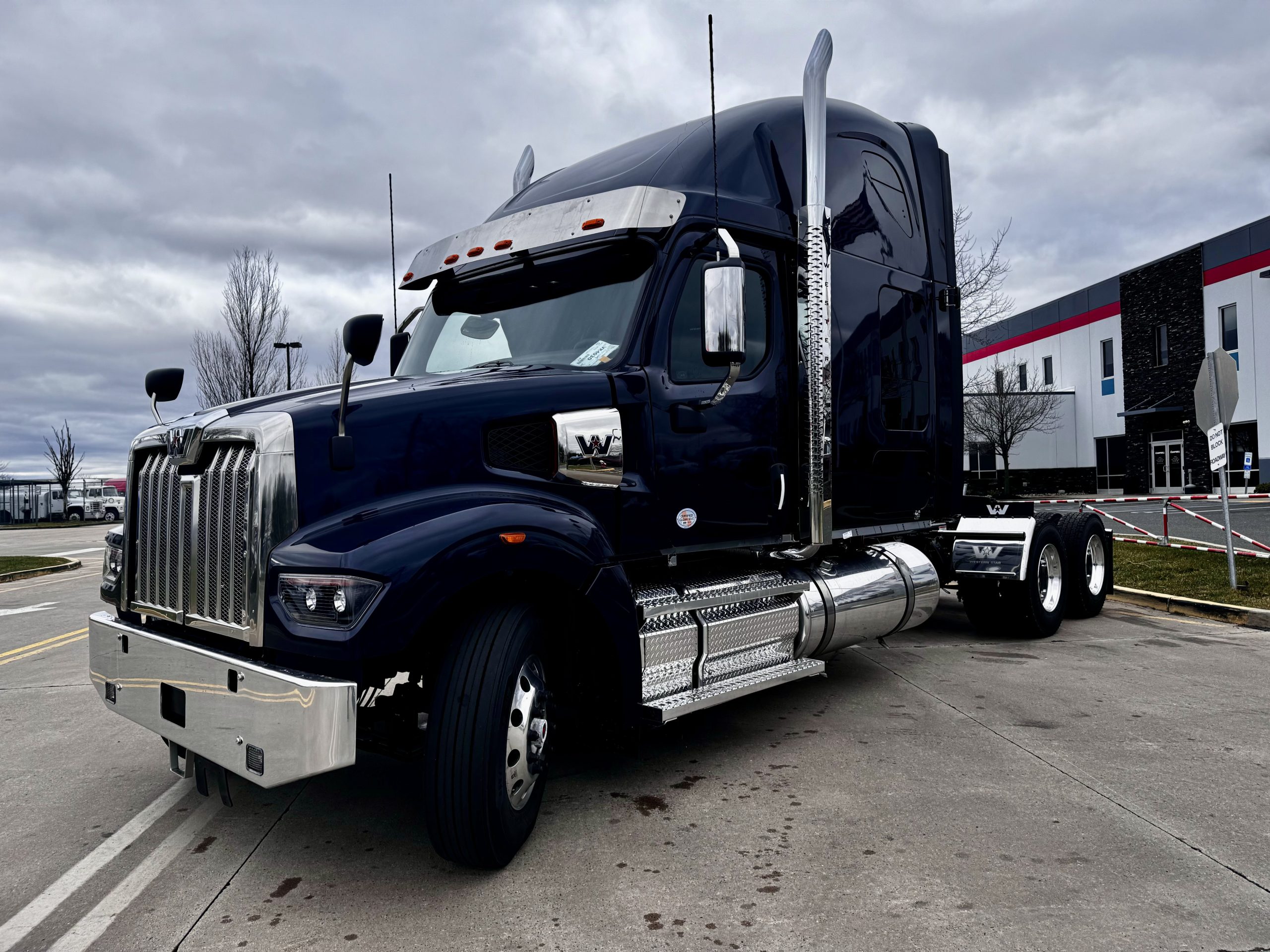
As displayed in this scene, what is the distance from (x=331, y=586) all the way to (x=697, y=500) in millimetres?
2014

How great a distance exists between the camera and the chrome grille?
11.1 feet

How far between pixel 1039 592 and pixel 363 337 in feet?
21.6

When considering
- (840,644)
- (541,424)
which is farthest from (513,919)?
(840,644)

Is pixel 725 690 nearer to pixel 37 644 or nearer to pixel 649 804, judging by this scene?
pixel 649 804

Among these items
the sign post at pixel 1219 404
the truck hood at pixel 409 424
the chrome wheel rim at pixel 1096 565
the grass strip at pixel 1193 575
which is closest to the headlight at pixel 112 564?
the truck hood at pixel 409 424

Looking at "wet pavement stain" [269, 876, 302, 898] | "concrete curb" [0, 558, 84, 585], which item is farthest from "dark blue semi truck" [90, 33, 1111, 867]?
"concrete curb" [0, 558, 84, 585]

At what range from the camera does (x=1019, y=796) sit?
13.6ft

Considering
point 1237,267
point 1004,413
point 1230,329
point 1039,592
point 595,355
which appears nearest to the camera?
point 595,355

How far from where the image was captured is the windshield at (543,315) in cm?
448

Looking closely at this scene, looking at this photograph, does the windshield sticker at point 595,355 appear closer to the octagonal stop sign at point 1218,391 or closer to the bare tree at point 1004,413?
the octagonal stop sign at point 1218,391

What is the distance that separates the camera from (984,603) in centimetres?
809

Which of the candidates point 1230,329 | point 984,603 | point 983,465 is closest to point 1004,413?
point 983,465

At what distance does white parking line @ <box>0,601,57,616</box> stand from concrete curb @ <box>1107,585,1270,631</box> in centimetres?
1279

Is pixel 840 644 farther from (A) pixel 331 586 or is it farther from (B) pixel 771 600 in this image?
(A) pixel 331 586
